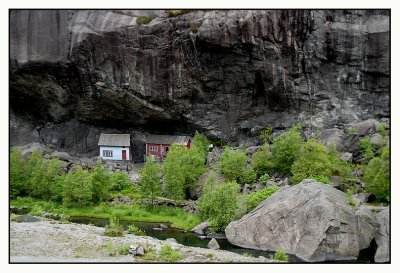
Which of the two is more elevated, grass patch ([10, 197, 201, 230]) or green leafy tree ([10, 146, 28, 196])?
green leafy tree ([10, 146, 28, 196])

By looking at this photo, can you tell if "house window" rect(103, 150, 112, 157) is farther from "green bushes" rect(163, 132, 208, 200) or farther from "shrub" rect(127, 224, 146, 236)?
"shrub" rect(127, 224, 146, 236)

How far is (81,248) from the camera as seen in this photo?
24.8m

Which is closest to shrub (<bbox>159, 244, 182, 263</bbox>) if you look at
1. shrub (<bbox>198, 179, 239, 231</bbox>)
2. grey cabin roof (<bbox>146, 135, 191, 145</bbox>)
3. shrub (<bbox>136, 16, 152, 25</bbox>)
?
shrub (<bbox>198, 179, 239, 231</bbox>)

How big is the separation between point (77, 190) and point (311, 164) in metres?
17.7

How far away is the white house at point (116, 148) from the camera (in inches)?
1801

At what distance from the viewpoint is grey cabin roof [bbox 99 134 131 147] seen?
150 ft

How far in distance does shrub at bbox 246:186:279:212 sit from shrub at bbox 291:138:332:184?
2.38 m

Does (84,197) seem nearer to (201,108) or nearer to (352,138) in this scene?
(201,108)

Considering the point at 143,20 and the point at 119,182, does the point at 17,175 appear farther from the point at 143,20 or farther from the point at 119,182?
the point at 143,20

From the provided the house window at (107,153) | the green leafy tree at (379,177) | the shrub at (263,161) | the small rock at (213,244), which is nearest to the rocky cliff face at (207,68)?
the house window at (107,153)

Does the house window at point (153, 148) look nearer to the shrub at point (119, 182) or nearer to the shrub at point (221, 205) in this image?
the shrub at point (119, 182)

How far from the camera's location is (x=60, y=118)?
1884 inches

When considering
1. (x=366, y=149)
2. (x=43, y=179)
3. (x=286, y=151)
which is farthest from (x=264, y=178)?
(x=43, y=179)

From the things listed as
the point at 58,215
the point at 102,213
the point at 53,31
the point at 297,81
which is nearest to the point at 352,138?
the point at 297,81
